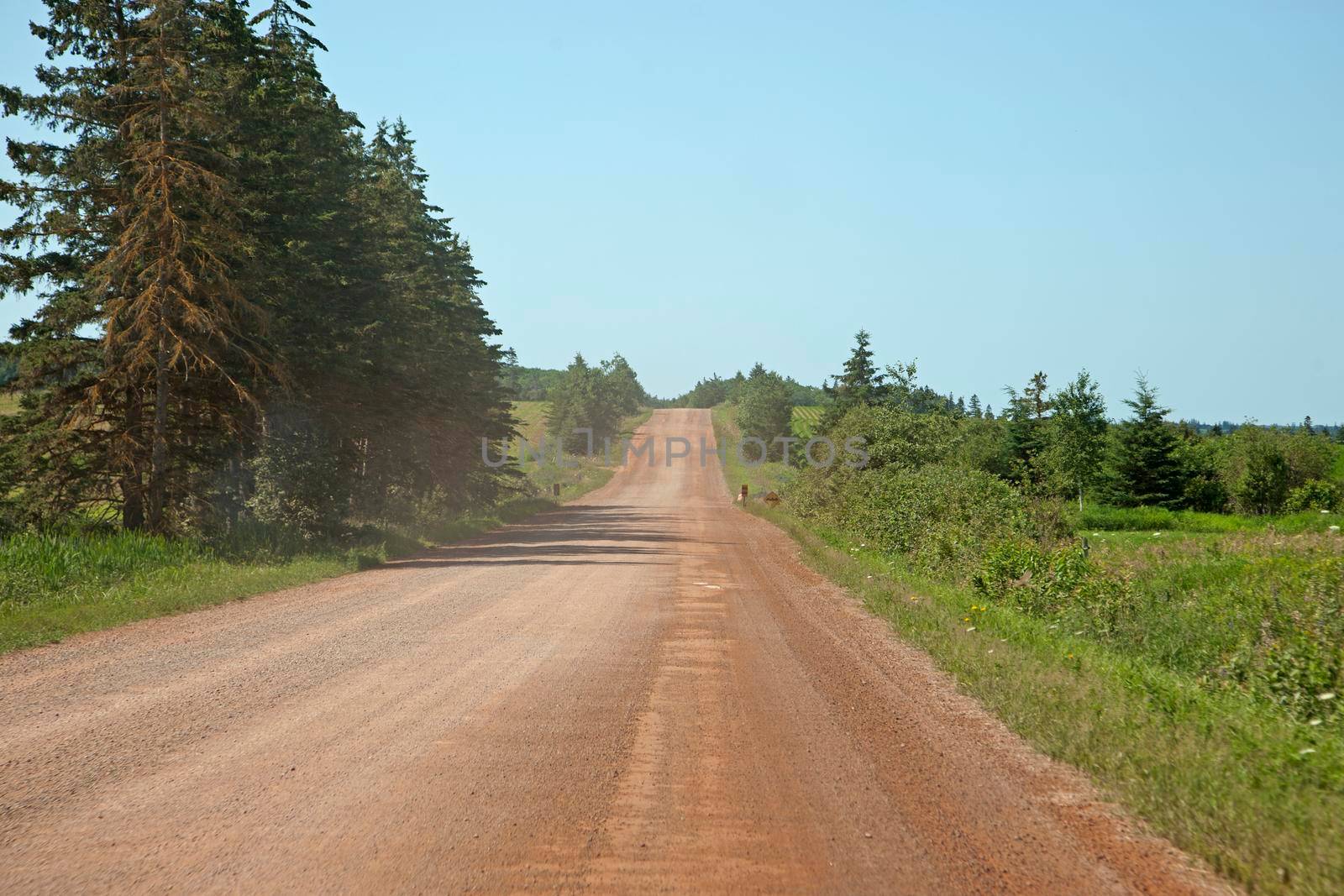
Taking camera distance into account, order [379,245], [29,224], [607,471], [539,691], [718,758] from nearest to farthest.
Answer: [718,758], [539,691], [29,224], [379,245], [607,471]

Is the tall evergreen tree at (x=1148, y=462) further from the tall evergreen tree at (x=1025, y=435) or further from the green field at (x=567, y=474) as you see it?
the green field at (x=567, y=474)

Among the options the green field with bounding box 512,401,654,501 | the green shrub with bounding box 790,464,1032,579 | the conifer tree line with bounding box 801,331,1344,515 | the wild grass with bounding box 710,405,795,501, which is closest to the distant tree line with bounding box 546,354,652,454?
the green field with bounding box 512,401,654,501

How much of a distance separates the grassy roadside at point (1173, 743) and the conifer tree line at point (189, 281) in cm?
1496

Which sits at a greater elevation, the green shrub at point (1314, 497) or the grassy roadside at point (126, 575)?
the green shrub at point (1314, 497)

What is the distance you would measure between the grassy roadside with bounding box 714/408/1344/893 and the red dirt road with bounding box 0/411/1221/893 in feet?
0.80

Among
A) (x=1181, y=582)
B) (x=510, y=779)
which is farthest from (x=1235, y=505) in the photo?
(x=510, y=779)

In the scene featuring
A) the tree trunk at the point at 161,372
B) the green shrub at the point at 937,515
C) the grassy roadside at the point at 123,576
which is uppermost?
the tree trunk at the point at 161,372

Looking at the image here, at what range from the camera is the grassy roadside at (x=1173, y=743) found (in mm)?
4848

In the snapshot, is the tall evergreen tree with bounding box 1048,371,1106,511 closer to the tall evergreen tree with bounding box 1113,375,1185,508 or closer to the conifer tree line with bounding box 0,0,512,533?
the tall evergreen tree with bounding box 1113,375,1185,508

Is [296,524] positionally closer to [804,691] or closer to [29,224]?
[29,224]

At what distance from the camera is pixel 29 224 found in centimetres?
1827

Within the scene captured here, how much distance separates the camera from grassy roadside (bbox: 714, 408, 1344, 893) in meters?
4.85

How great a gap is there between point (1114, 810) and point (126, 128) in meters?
19.4

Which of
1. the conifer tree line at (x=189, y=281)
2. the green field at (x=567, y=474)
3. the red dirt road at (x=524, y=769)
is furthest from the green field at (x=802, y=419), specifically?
the red dirt road at (x=524, y=769)
